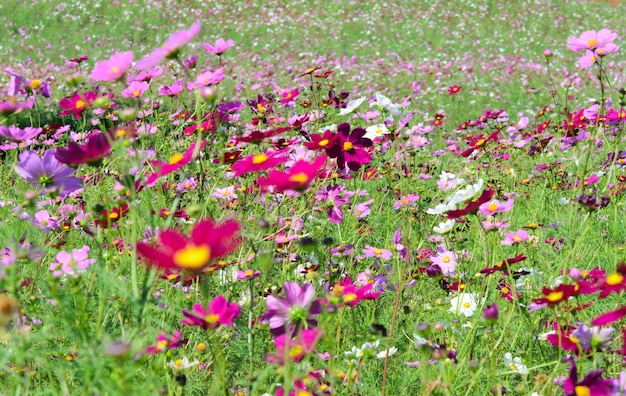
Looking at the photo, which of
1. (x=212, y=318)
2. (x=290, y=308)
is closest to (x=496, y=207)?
(x=290, y=308)

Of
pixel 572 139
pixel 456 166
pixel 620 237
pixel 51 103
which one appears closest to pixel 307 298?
pixel 620 237

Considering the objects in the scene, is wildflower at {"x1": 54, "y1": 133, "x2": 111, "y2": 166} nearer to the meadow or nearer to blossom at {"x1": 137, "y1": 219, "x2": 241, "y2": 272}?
the meadow

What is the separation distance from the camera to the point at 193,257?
584mm

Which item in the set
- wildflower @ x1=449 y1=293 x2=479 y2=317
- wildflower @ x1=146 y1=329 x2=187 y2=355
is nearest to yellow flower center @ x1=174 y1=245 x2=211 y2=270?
wildflower @ x1=146 y1=329 x2=187 y2=355

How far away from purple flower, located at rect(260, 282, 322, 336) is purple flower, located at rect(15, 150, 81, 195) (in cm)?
46

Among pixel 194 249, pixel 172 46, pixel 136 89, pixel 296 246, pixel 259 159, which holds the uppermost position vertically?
pixel 172 46

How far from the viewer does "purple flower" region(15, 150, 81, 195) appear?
986mm

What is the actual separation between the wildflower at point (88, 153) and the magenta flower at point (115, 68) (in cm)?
10

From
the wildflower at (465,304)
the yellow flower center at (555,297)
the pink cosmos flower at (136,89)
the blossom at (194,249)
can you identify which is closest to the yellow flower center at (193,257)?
the blossom at (194,249)

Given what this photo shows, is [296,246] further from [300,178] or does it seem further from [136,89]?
[300,178]

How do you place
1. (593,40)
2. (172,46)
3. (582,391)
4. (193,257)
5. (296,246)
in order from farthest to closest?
(296,246) < (593,40) < (172,46) < (582,391) < (193,257)

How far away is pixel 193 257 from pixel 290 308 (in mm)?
299

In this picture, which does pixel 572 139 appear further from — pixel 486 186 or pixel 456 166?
pixel 456 166

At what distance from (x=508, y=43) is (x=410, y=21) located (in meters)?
1.89
